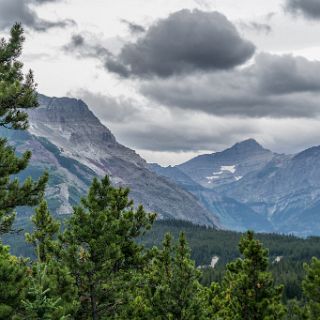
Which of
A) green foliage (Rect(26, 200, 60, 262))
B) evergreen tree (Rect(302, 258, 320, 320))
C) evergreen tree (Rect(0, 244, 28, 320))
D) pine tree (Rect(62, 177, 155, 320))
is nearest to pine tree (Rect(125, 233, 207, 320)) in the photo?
pine tree (Rect(62, 177, 155, 320))

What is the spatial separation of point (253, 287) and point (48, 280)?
64.1 ft

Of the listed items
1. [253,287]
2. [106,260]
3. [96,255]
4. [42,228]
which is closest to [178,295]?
[253,287]

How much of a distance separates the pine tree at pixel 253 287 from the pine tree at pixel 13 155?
15951 millimetres

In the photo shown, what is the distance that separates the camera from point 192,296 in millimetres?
33062

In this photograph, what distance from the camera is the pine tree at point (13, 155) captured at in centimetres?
2516

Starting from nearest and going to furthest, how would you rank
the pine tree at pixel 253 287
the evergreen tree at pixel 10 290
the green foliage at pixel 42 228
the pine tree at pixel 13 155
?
1. the evergreen tree at pixel 10 290
2. the pine tree at pixel 13 155
3. the green foliage at pixel 42 228
4. the pine tree at pixel 253 287

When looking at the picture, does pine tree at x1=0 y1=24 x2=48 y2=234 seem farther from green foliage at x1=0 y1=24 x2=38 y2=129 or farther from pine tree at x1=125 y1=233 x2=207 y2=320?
pine tree at x1=125 y1=233 x2=207 y2=320

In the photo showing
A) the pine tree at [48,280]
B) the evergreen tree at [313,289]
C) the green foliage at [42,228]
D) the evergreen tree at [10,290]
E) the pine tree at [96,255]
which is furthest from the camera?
the evergreen tree at [313,289]

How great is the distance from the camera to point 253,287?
34688mm

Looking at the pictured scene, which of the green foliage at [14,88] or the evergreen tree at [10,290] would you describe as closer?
the evergreen tree at [10,290]

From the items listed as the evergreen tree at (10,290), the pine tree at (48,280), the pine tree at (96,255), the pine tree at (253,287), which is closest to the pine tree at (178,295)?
the pine tree at (96,255)

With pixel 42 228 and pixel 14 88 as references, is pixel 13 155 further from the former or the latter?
pixel 42 228

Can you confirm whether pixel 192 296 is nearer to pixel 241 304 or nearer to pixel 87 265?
pixel 241 304

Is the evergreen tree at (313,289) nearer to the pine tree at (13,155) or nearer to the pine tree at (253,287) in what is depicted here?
the pine tree at (253,287)
